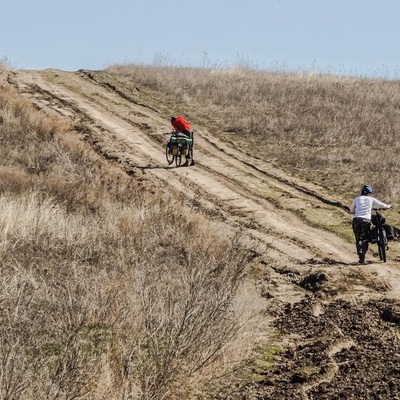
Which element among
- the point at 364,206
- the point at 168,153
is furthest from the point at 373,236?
the point at 168,153

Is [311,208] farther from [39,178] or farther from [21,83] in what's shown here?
[21,83]

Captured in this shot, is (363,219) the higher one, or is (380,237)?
(363,219)

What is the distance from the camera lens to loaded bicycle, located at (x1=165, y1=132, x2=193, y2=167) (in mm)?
19938

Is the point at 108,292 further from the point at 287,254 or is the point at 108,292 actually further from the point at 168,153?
the point at 168,153

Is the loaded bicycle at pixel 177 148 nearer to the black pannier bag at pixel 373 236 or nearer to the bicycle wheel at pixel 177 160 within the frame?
the bicycle wheel at pixel 177 160

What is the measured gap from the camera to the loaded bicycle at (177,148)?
19.9m

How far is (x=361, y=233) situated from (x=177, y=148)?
27.3 feet

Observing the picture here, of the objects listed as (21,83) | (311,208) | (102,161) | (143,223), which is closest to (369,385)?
(143,223)

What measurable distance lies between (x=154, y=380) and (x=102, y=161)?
13401 millimetres

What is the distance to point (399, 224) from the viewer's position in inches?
591

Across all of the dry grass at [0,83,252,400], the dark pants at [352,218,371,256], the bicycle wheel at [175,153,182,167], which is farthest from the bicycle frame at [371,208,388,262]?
the bicycle wheel at [175,153,182,167]

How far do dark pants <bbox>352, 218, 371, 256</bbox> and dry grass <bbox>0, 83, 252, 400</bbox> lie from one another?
8.06 ft

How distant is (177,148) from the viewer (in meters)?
19.9

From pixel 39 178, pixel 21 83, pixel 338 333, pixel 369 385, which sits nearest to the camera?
pixel 369 385
